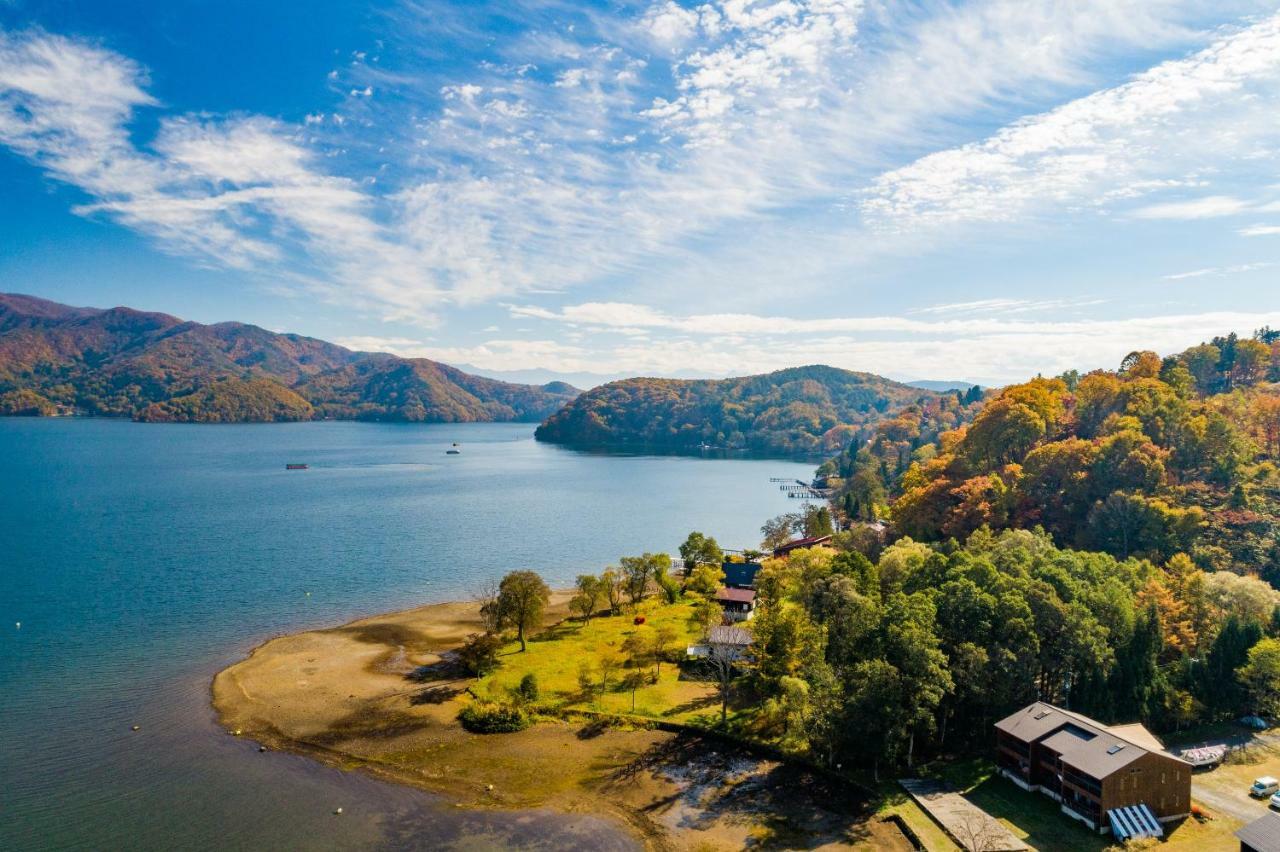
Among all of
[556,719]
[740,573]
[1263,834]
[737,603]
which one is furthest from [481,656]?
[1263,834]

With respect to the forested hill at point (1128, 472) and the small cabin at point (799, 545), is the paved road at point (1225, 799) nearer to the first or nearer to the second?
the forested hill at point (1128, 472)

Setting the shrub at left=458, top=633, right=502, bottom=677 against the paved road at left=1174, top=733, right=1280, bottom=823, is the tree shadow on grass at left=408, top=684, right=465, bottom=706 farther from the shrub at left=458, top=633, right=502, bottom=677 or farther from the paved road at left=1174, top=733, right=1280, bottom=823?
the paved road at left=1174, top=733, right=1280, bottom=823

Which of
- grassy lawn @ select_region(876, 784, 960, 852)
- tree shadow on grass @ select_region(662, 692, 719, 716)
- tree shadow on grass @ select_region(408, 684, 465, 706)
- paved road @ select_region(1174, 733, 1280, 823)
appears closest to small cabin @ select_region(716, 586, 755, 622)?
tree shadow on grass @ select_region(662, 692, 719, 716)

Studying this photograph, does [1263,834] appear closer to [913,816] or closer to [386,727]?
[913,816]

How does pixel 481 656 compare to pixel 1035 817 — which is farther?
pixel 481 656

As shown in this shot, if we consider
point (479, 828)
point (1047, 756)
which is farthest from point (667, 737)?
point (1047, 756)

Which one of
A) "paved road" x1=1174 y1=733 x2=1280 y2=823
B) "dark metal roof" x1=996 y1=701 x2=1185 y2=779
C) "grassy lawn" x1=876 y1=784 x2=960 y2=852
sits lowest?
"grassy lawn" x1=876 y1=784 x2=960 y2=852

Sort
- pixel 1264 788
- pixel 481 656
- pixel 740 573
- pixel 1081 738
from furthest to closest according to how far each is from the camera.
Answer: pixel 740 573 < pixel 481 656 < pixel 1081 738 < pixel 1264 788
